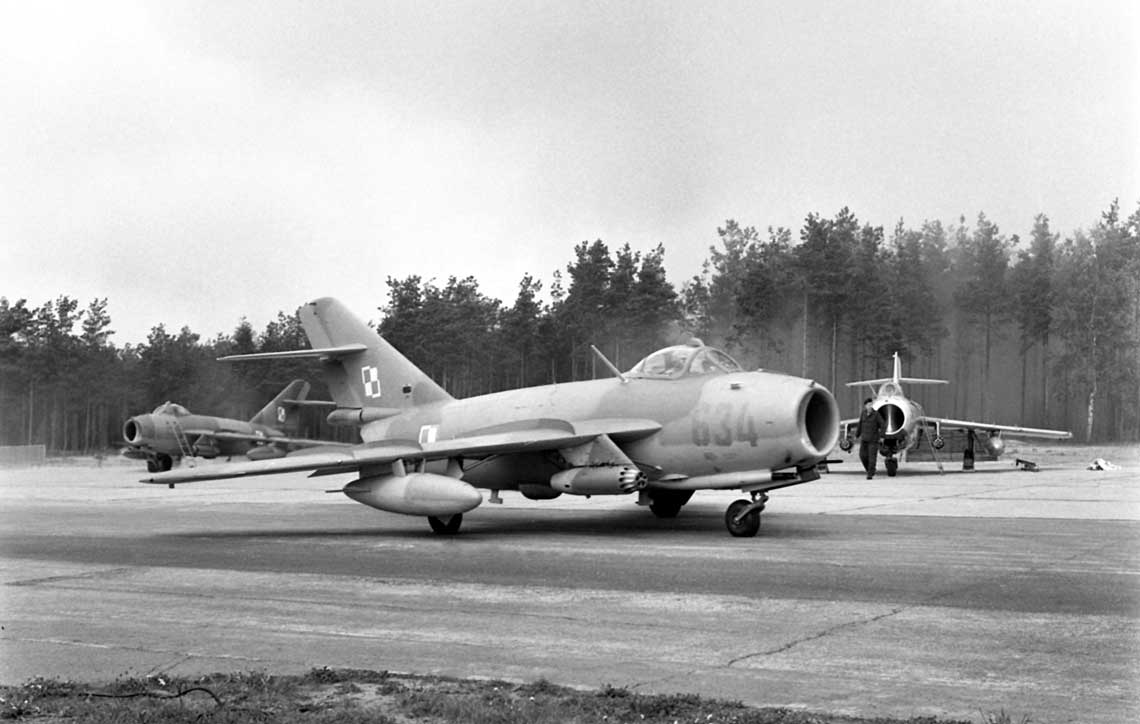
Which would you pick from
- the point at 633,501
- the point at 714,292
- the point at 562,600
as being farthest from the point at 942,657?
the point at 714,292

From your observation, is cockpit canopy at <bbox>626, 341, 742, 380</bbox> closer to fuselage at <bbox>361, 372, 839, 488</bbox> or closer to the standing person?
fuselage at <bbox>361, 372, 839, 488</bbox>

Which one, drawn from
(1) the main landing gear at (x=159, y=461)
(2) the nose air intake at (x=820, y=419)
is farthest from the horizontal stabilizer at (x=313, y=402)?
(2) the nose air intake at (x=820, y=419)

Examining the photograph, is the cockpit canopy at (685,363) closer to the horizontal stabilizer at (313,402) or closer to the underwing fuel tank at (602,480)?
the underwing fuel tank at (602,480)

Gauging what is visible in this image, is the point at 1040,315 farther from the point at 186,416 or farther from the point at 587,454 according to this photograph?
the point at 587,454

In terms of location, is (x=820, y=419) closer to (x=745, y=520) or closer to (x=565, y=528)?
(x=745, y=520)

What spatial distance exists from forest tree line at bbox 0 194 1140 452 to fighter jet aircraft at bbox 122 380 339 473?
45.1ft

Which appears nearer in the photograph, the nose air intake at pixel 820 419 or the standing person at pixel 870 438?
the nose air intake at pixel 820 419

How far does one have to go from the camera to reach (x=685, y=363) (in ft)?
54.1

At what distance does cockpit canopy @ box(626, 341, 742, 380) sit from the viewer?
16.4m

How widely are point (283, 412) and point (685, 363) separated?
36.5 m

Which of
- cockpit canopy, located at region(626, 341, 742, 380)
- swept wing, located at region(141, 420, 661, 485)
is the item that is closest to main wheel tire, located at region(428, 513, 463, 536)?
swept wing, located at region(141, 420, 661, 485)

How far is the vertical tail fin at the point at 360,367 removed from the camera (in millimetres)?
19938

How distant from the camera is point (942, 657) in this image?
23.3ft

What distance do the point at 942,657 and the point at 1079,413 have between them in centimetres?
→ 7125
